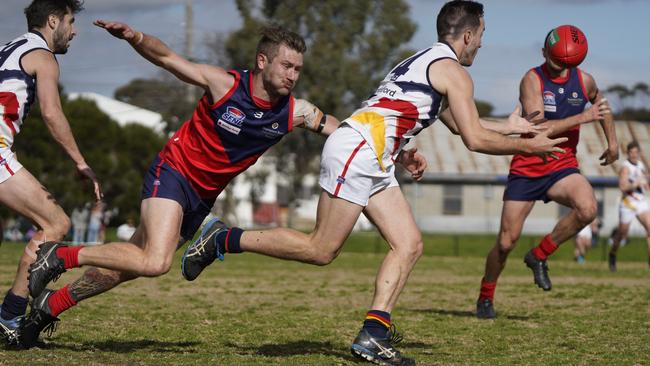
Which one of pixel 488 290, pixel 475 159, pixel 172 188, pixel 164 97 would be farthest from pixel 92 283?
pixel 164 97

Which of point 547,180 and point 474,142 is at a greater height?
point 547,180

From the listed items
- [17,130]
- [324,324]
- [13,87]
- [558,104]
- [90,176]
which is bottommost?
[324,324]

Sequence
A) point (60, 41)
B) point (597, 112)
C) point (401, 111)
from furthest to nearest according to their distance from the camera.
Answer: point (597, 112) < point (60, 41) < point (401, 111)

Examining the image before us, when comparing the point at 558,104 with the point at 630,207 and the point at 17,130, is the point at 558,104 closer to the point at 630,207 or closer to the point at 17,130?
the point at 17,130

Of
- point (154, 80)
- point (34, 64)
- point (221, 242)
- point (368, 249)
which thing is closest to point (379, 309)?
point (221, 242)

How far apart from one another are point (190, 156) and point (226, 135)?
327mm

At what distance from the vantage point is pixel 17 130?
24.6ft

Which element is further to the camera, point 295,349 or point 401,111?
point 295,349

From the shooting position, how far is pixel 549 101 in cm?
1016

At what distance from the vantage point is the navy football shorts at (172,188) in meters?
7.11

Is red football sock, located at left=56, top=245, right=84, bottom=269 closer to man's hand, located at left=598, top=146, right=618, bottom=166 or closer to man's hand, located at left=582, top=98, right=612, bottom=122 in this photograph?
man's hand, located at left=582, top=98, right=612, bottom=122

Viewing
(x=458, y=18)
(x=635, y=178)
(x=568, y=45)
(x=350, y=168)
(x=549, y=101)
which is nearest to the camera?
(x=350, y=168)

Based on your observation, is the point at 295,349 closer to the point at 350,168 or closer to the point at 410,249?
the point at 410,249

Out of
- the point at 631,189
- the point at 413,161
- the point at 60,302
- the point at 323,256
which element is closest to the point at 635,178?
the point at 631,189
